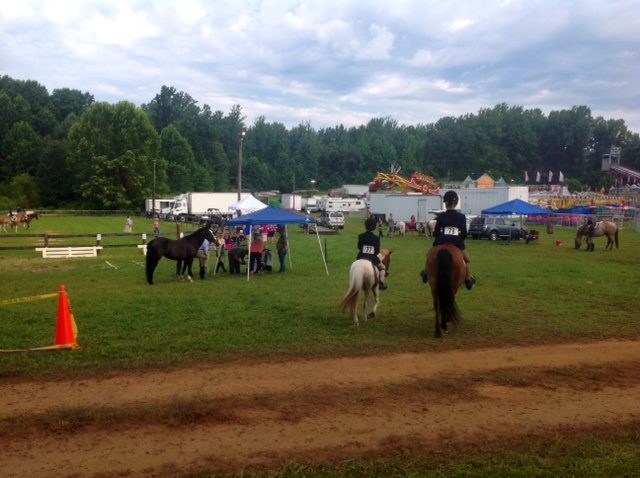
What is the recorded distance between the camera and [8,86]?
99.6 m

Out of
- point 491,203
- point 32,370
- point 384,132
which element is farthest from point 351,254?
point 384,132

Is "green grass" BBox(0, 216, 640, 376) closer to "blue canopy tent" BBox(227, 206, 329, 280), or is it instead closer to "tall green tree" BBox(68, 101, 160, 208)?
"blue canopy tent" BBox(227, 206, 329, 280)

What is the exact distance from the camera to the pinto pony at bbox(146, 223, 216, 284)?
1695 cm

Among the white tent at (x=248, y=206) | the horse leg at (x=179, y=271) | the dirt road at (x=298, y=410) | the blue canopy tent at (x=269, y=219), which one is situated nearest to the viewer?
the dirt road at (x=298, y=410)

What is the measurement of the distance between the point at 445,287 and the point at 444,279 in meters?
0.15

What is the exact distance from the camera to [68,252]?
25625 millimetres

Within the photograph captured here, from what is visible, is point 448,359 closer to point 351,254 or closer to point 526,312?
point 526,312

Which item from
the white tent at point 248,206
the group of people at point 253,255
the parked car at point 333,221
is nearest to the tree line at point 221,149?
the parked car at point 333,221

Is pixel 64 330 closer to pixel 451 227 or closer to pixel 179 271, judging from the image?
pixel 451 227

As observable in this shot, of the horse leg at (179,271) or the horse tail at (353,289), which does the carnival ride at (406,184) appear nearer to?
the horse leg at (179,271)

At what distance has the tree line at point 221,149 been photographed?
78062 mm

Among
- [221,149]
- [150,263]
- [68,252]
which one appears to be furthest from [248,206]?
[221,149]

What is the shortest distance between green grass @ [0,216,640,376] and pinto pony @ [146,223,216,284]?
0.65 meters

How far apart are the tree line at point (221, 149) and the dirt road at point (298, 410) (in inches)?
2617
